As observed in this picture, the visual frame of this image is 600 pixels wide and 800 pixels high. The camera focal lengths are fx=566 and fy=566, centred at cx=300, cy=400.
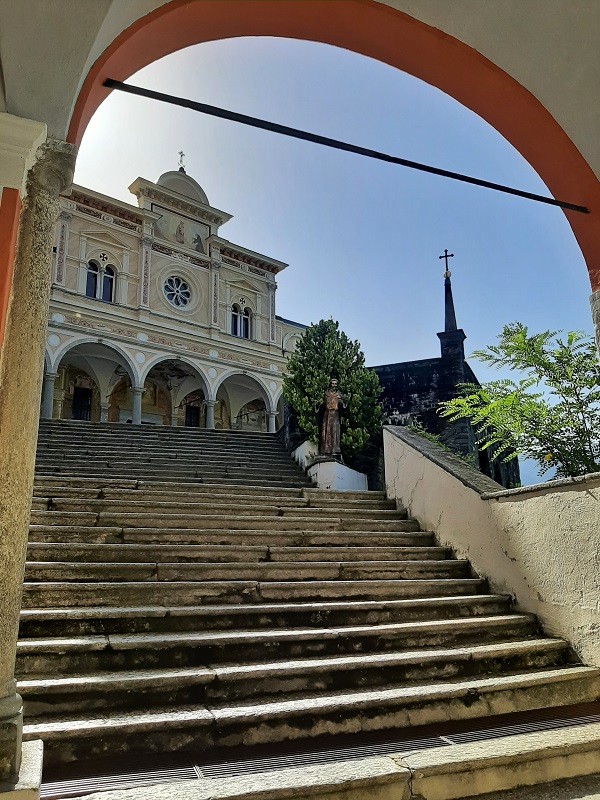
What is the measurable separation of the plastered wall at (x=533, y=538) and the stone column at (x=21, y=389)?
3.44 m

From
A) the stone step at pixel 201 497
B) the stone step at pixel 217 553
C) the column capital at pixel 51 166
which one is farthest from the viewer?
the stone step at pixel 201 497

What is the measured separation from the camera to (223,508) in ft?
19.8

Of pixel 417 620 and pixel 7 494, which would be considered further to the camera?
pixel 417 620

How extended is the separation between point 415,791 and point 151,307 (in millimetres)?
19824

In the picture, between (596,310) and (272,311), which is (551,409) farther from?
(272,311)

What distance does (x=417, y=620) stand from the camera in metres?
4.21

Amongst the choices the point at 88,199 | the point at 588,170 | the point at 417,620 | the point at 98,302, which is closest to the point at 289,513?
the point at 417,620

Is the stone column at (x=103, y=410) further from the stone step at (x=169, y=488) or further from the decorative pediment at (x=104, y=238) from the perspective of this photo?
the stone step at (x=169, y=488)

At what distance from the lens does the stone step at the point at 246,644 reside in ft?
10.2

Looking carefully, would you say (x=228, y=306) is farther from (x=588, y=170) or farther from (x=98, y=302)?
(x=588, y=170)

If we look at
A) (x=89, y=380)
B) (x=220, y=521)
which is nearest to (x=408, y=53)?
(x=220, y=521)

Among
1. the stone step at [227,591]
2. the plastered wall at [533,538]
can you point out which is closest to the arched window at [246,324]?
the plastered wall at [533,538]

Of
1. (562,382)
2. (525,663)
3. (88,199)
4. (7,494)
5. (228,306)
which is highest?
(88,199)

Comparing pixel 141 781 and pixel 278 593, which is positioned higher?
pixel 278 593
